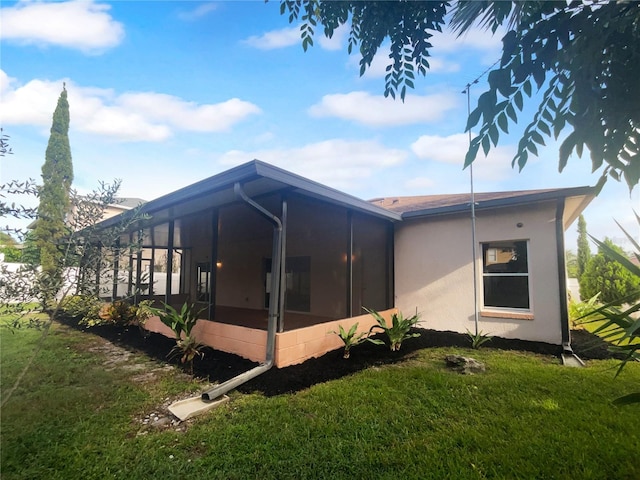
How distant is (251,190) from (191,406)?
3.40 metres

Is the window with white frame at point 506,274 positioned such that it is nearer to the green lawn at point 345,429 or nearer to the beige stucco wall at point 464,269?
the beige stucco wall at point 464,269

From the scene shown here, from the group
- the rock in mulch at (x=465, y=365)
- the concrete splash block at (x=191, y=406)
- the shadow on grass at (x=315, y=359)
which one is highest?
the rock in mulch at (x=465, y=365)

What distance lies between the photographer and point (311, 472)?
2.49 meters

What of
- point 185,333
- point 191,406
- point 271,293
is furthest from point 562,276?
point 185,333

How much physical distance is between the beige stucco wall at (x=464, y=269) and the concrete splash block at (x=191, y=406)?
17.5 feet

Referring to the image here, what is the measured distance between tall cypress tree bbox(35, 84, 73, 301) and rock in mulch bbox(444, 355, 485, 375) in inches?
202

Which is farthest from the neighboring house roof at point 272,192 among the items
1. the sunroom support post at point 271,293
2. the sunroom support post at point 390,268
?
the sunroom support post at point 390,268

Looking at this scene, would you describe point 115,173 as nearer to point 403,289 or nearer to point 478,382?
point 478,382

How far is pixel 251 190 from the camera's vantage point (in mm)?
5539

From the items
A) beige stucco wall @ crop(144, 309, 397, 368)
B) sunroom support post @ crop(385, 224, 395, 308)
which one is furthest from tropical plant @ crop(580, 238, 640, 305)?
beige stucco wall @ crop(144, 309, 397, 368)

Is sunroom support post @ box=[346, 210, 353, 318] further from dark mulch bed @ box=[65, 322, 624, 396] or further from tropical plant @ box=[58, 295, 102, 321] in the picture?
tropical plant @ box=[58, 295, 102, 321]

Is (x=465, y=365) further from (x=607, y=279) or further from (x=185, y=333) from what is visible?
(x=607, y=279)

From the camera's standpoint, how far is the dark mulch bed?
4.38m

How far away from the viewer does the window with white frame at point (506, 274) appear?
6.55 m
